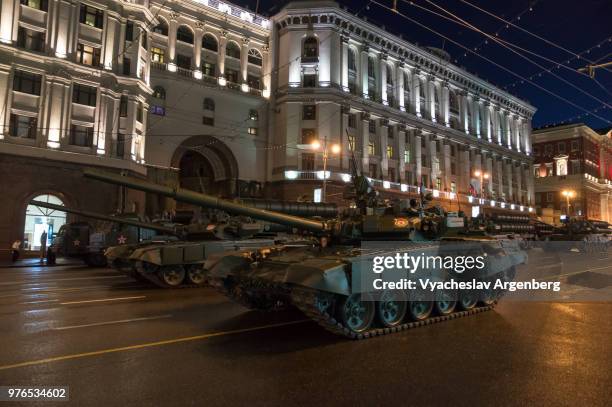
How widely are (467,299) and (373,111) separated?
3407 centimetres

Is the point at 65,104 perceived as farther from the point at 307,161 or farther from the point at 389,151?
the point at 389,151

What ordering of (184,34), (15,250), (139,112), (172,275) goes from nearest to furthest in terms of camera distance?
(172,275)
(15,250)
(139,112)
(184,34)

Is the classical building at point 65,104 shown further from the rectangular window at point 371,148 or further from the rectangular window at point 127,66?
the rectangular window at point 371,148

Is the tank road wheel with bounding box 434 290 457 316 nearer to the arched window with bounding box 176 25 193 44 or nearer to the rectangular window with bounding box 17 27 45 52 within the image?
the rectangular window with bounding box 17 27 45 52

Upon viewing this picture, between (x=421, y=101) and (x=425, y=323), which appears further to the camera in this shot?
(x=421, y=101)

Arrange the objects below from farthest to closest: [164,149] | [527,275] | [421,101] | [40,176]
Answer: [421,101] → [164,149] → [40,176] → [527,275]

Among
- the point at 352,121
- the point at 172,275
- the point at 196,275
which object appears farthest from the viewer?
the point at 352,121

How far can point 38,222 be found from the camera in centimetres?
2656

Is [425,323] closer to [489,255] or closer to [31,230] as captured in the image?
[489,255]

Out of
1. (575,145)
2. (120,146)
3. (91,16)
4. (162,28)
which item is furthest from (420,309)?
(575,145)

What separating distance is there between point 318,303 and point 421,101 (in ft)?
148

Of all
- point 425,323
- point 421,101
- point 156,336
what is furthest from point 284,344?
point 421,101

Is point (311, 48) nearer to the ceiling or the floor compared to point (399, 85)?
nearer to the ceiling

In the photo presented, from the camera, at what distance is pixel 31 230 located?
26.3 meters
